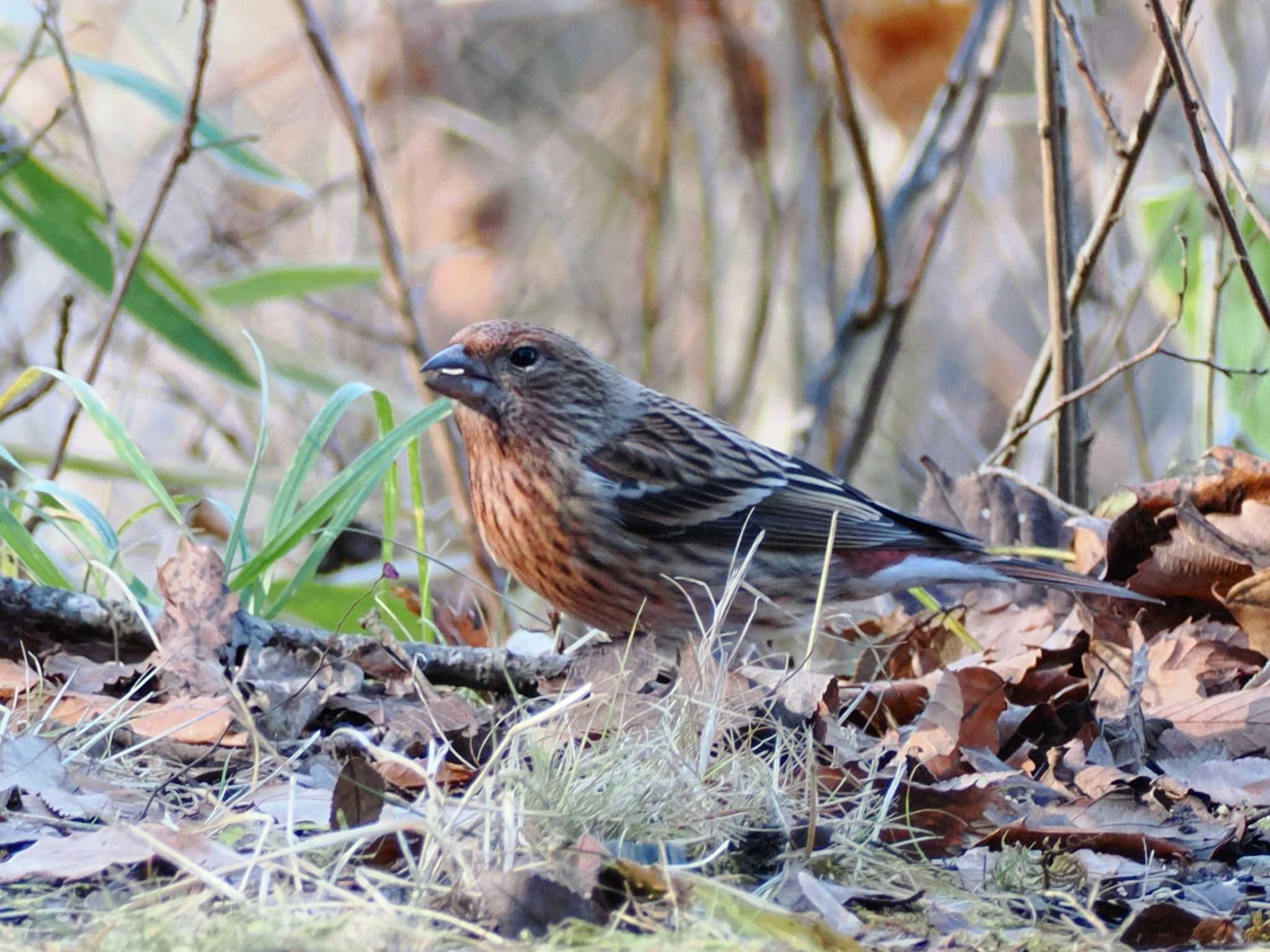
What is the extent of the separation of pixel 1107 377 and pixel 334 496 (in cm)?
185

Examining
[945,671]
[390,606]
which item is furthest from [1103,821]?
[390,606]

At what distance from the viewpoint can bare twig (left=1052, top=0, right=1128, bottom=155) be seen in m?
3.57

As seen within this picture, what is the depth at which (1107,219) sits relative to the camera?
3904 mm

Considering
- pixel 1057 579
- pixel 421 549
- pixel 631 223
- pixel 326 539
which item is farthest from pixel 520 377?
pixel 631 223

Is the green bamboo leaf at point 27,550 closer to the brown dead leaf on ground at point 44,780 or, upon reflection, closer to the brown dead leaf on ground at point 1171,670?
the brown dead leaf on ground at point 44,780

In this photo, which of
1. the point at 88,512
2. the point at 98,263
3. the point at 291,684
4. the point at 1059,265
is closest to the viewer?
the point at 291,684

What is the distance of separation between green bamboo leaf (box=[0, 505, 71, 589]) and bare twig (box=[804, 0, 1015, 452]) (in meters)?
3.36

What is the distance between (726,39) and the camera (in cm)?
730

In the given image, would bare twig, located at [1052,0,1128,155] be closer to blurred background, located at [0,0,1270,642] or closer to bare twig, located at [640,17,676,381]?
blurred background, located at [0,0,1270,642]

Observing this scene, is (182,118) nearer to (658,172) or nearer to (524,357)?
(524,357)

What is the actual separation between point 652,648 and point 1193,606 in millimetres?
1321

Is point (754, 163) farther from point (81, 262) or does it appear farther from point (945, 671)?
point (945, 671)

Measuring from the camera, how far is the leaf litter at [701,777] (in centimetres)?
192

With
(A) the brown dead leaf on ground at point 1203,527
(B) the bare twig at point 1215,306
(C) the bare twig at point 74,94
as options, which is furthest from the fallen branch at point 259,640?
(B) the bare twig at point 1215,306
